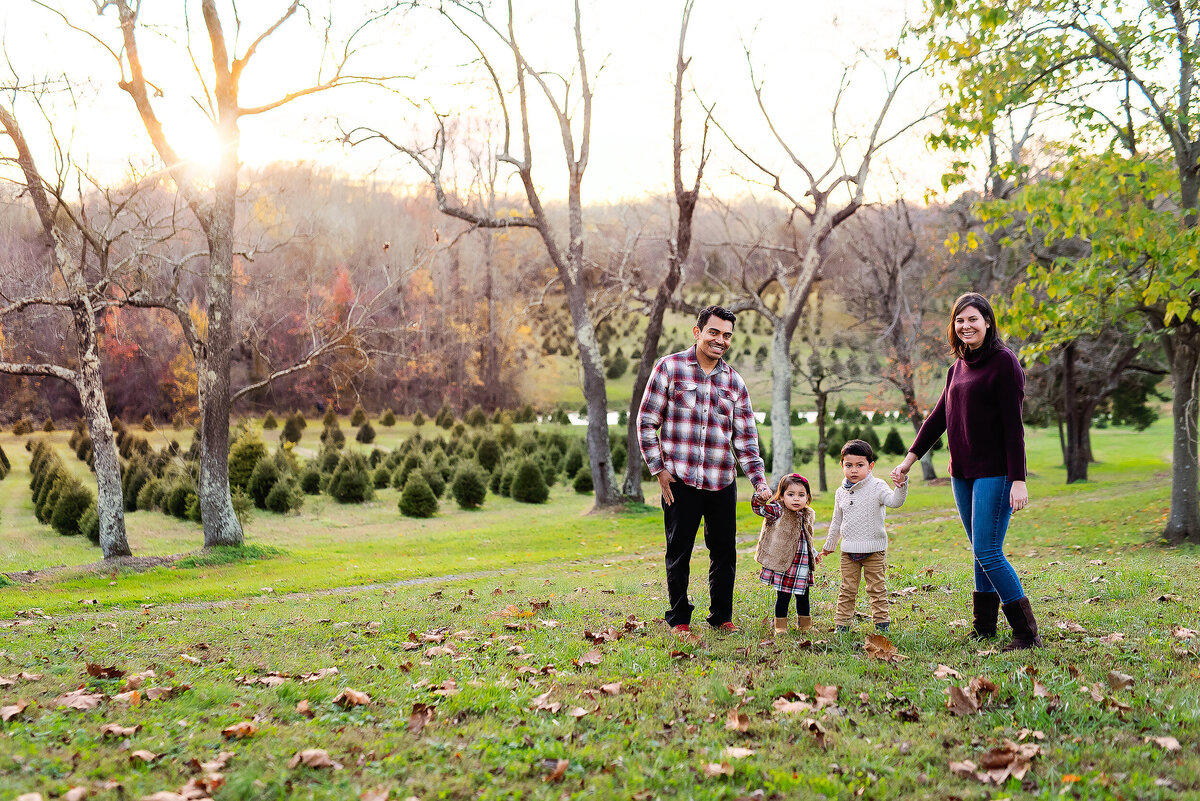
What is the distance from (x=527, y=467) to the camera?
2238cm

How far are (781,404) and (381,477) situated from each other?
424 inches

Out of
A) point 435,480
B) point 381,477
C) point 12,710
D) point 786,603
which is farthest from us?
point 381,477

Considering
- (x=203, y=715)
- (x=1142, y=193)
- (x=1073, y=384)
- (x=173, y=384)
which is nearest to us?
(x=203, y=715)

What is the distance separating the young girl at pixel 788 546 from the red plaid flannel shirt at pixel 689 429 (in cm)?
23

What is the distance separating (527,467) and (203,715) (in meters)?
18.4

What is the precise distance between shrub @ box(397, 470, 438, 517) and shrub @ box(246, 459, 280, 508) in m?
2.79

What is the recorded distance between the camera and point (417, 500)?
19297mm

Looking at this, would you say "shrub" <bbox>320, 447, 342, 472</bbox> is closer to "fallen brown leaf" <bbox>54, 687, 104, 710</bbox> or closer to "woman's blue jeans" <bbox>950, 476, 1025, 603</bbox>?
"fallen brown leaf" <bbox>54, 687, 104, 710</bbox>

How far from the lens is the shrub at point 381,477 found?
23.3 m

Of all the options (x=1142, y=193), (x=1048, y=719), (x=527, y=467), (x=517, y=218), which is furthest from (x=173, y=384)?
(x=1048, y=719)

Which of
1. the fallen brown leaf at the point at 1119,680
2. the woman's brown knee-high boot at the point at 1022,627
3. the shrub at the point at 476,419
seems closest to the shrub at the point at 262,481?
the woman's brown knee-high boot at the point at 1022,627

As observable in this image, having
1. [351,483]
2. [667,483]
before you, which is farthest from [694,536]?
[351,483]

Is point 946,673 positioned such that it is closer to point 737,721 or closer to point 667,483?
point 737,721

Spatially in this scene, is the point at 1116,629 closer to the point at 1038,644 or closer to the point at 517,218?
the point at 1038,644
